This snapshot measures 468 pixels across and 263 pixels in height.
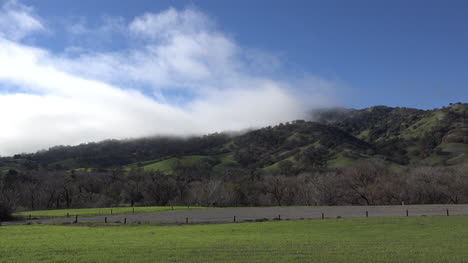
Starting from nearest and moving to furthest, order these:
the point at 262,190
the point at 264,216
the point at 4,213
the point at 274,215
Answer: the point at 264,216 < the point at 274,215 < the point at 4,213 < the point at 262,190

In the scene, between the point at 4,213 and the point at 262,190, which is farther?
the point at 262,190

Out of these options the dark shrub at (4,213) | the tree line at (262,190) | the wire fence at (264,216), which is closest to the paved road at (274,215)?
the wire fence at (264,216)

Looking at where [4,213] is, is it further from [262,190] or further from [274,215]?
[262,190]

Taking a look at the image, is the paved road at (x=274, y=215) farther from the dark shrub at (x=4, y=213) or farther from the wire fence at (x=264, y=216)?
the dark shrub at (x=4, y=213)

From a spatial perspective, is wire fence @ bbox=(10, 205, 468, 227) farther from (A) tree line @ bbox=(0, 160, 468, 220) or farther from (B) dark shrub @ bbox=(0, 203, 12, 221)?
(A) tree line @ bbox=(0, 160, 468, 220)

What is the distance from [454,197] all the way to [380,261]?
8367 cm

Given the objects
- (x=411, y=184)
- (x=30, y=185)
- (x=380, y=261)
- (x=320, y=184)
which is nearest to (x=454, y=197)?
(x=411, y=184)

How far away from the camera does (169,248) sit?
21969mm

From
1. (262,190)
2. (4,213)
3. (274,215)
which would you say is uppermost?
(262,190)

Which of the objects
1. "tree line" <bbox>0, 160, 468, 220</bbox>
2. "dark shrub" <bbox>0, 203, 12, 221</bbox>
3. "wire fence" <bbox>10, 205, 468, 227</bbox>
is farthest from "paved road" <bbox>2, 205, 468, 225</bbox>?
"tree line" <bbox>0, 160, 468, 220</bbox>

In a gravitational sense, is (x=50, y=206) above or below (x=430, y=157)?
below

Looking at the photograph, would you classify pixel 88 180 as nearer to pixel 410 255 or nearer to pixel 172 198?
pixel 172 198

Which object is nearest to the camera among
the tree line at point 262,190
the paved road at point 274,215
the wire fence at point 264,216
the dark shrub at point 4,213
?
the wire fence at point 264,216

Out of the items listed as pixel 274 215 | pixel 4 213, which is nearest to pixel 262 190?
pixel 274 215
